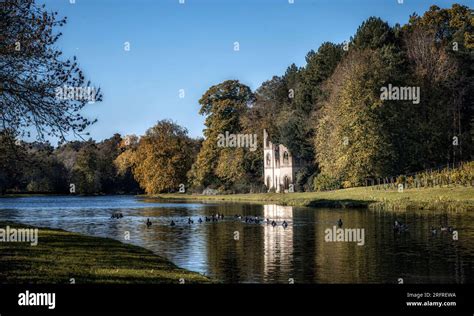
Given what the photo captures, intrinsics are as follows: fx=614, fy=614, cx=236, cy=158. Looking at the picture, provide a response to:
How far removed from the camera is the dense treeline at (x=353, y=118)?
2822 inches

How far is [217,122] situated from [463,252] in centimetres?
8364

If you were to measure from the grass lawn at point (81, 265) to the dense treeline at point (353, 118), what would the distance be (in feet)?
97.8

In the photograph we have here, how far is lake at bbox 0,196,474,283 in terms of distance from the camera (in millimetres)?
23594

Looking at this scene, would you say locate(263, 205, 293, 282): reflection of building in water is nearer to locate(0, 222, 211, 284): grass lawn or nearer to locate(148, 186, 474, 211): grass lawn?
locate(0, 222, 211, 284): grass lawn

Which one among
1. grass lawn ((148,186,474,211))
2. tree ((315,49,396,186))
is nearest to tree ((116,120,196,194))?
grass lawn ((148,186,474,211))

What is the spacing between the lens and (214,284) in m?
19.9

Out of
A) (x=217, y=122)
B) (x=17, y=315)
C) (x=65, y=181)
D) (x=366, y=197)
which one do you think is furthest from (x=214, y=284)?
(x=65, y=181)

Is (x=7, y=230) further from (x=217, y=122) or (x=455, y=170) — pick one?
(x=217, y=122)

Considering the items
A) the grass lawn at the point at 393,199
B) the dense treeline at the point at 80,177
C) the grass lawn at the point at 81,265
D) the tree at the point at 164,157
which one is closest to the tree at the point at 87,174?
the dense treeline at the point at 80,177

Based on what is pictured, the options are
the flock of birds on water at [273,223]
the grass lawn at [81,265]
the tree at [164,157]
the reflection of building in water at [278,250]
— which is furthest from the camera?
the tree at [164,157]

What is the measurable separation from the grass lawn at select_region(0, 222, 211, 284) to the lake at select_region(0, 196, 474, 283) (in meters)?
2.18

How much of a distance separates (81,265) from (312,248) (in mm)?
14087

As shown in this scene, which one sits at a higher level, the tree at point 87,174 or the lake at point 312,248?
the tree at point 87,174

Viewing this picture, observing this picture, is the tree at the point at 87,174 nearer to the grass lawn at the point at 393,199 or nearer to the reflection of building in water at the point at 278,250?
the grass lawn at the point at 393,199
